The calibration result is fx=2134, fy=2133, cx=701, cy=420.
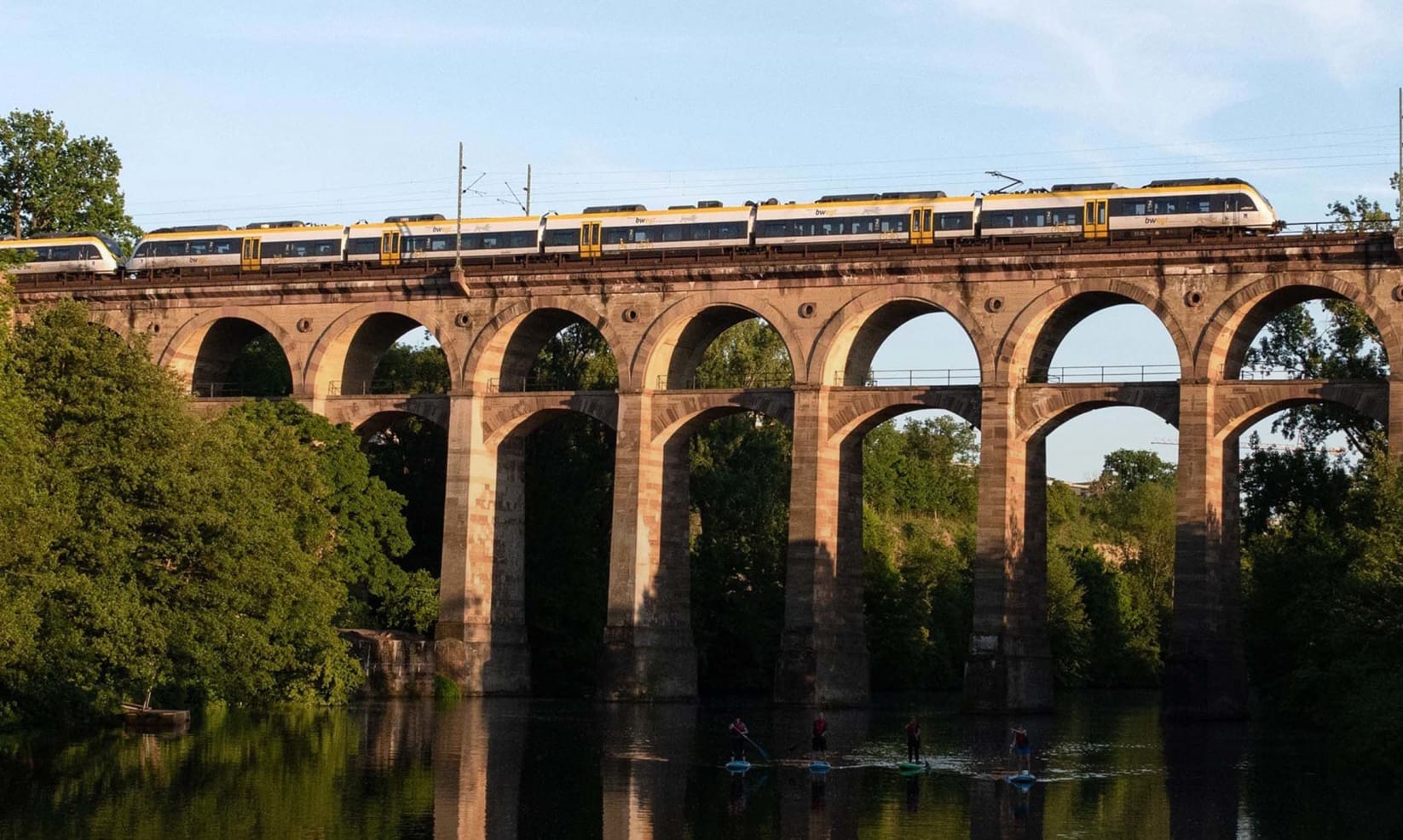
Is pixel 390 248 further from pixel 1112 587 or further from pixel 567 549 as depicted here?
pixel 1112 587

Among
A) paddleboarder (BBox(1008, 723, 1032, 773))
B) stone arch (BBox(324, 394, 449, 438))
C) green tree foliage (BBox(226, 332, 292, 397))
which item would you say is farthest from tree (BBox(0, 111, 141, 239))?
paddleboarder (BBox(1008, 723, 1032, 773))

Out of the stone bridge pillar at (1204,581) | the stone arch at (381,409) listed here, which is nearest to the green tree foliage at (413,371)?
the stone arch at (381,409)

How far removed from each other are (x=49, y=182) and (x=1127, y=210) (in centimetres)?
6706

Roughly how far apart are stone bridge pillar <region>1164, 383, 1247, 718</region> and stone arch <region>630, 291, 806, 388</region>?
51.3 ft

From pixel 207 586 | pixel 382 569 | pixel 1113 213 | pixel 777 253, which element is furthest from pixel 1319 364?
pixel 207 586

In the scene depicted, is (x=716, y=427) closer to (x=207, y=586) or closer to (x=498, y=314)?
(x=498, y=314)

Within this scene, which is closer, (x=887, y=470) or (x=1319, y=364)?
(x=1319, y=364)

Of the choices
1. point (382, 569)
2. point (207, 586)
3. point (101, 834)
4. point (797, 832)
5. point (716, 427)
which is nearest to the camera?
point (101, 834)

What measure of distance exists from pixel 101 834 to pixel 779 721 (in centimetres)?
3642

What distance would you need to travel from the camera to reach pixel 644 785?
5334 centimetres

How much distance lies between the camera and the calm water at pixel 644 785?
4478 cm

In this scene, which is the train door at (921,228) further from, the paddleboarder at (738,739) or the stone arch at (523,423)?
the paddleboarder at (738,739)

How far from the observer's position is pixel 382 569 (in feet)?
288

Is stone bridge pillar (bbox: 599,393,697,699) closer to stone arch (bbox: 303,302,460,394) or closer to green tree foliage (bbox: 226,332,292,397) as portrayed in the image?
stone arch (bbox: 303,302,460,394)
